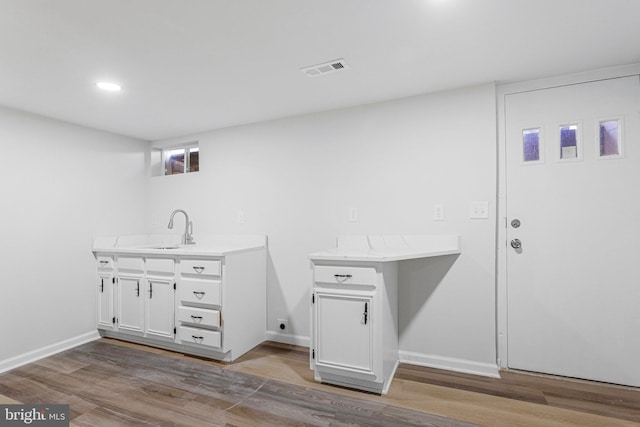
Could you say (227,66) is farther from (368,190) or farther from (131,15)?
(368,190)

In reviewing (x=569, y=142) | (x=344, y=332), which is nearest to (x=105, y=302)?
(x=344, y=332)

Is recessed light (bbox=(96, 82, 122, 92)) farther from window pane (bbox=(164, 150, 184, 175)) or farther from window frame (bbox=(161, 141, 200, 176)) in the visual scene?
window pane (bbox=(164, 150, 184, 175))

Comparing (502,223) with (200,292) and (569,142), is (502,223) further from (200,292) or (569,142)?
(200,292)

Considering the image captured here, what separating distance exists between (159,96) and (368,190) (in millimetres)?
1824

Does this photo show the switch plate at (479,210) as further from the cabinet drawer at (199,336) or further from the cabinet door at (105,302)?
the cabinet door at (105,302)

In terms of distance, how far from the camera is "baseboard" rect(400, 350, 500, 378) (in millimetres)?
2299

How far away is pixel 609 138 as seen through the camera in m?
2.16

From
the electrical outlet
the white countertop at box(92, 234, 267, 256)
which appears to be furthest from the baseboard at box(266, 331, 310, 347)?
the white countertop at box(92, 234, 267, 256)

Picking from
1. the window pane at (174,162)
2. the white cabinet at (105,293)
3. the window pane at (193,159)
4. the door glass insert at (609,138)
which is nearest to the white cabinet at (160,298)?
the white cabinet at (105,293)

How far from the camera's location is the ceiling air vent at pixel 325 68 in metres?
2.03

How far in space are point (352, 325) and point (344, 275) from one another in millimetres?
328

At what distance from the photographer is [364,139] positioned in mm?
2734

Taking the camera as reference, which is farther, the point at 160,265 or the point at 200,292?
the point at 160,265

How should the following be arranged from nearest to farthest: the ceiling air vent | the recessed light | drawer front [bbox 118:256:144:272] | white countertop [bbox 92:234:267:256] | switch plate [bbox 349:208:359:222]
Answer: the ceiling air vent, the recessed light, switch plate [bbox 349:208:359:222], white countertop [bbox 92:234:267:256], drawer front [bbox 118:256:144:272]
